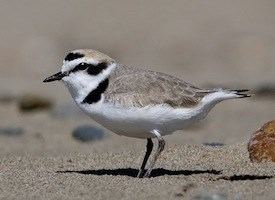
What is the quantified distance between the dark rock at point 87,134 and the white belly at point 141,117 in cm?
307

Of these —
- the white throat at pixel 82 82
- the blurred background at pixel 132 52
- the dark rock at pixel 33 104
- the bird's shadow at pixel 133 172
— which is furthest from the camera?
the dark rock at pixel 33 104

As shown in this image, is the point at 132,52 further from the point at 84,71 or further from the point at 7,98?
the point at 84,71

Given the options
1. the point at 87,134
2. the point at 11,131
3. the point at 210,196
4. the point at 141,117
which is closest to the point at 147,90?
the point at 141,117

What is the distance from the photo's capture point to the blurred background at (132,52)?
33.7 feet

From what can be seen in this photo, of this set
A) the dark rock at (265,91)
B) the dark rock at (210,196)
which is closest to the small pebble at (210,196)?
the dark rock at (210,196)

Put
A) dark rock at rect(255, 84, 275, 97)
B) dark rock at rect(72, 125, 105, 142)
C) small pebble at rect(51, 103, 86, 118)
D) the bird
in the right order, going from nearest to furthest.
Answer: the bird
dark rock at rect(72, 125, 105, 142)
small pebble at rect(51, 103, 86, 118)
dark rock at rect(255, 84, 275, 97)

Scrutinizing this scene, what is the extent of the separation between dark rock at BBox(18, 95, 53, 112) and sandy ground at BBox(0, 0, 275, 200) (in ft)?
0.71

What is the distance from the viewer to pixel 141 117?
622cm

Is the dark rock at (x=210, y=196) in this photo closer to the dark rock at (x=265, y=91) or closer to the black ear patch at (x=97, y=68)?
the black ear patch at (x=97, y=68)

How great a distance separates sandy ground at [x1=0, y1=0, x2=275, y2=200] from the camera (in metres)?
6.13

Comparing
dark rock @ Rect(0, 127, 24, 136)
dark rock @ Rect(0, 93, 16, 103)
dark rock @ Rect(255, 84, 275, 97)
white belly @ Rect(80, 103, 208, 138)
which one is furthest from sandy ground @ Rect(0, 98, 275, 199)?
dark rock @ Rect(255, 84, 275, 97)

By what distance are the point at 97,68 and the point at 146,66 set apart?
9.17m

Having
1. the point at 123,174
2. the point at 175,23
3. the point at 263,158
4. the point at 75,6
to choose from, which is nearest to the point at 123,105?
the point at 123,174

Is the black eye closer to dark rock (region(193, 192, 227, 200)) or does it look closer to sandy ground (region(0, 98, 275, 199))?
sandy ground (region(0, 98, 275, 199))
